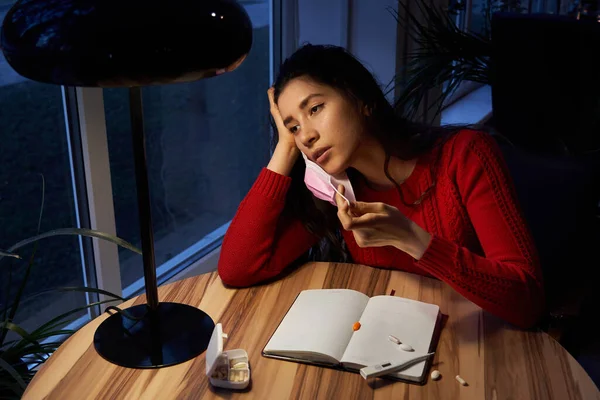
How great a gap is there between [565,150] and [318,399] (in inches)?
63.7

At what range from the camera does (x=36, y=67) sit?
2.57 ft

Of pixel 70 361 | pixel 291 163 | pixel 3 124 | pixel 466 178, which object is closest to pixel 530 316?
pixel 466 178

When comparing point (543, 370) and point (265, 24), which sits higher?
point (265, 24)

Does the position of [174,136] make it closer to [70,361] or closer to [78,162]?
[78,162]

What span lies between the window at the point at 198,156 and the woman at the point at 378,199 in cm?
65

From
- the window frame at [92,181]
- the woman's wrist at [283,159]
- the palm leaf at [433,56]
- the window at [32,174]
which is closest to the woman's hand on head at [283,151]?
the woman's wrist at [283,159]

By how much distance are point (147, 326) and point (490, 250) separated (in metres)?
0.64

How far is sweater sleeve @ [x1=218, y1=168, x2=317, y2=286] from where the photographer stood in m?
1.29

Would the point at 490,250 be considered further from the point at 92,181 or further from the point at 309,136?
the point at 92,181

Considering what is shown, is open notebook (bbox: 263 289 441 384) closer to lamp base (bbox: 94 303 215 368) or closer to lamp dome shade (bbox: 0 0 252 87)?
lamp base (bbox: 94 303 215 368)

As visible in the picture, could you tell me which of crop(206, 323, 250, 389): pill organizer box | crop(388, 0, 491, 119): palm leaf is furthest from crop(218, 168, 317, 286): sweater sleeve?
crop(388, 0, 491, 119): palm leaf

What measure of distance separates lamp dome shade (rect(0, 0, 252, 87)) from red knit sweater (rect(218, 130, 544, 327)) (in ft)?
1.76

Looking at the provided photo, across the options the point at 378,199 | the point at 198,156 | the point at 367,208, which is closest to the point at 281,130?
the point at 378,199

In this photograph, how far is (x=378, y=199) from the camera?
1.41 m
